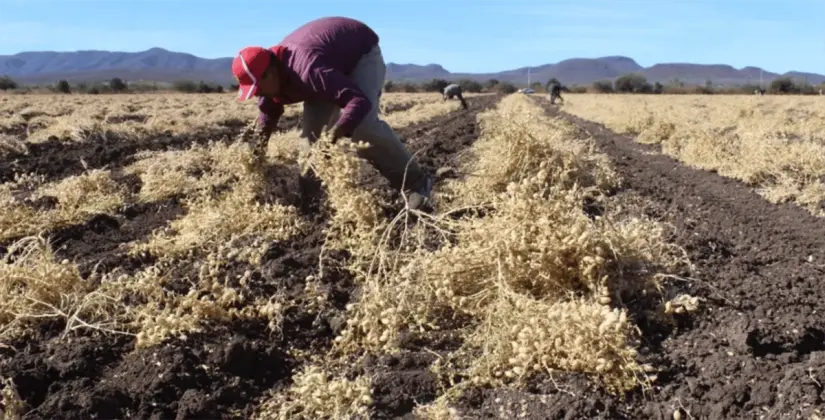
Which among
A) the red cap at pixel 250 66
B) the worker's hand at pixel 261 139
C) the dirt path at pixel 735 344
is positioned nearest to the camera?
the dirt path at pixel 735 344

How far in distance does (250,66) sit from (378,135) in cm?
102

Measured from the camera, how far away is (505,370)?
2891 mm

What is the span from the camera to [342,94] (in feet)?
15.0

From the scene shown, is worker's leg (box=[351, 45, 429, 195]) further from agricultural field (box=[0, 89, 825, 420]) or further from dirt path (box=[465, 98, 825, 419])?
dirt path (box=[465, 98, 825, 419])

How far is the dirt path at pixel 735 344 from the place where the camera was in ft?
8.52

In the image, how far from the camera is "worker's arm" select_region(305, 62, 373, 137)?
4.51 m

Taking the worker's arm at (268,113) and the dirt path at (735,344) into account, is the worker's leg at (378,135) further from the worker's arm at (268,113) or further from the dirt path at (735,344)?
the dirt path at (735,344)

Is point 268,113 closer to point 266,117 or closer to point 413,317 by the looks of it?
point 266,117

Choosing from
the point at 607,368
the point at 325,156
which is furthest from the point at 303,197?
the point at 607,368

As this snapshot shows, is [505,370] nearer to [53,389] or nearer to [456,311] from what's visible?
[456,311]

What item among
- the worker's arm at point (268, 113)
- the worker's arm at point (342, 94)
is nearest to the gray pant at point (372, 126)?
the worker's arm at point (268, 113)

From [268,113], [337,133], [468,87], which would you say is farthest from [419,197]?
[468,87]

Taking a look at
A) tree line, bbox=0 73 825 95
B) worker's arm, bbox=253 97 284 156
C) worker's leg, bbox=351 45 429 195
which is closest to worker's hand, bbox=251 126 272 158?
worker's arm, bbox=253 97 284 156

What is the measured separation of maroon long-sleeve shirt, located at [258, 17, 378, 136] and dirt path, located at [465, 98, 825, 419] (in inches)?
86.4
